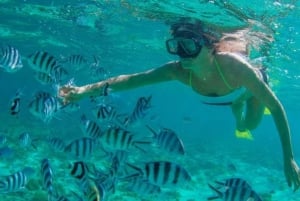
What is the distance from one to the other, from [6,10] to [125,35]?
9.58m

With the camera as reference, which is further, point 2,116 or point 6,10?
point 2,116

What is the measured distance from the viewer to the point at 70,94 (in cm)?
793

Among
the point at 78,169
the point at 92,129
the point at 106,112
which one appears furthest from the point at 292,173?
the point at 106,112

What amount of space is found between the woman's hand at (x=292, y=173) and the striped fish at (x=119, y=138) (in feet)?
8.06

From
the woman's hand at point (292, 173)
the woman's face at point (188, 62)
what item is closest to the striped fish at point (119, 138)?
the woman's face at point (188, 62)

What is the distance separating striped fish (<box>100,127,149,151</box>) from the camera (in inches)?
239

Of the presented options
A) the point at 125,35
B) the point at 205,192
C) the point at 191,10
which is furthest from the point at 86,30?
the point at 205,192

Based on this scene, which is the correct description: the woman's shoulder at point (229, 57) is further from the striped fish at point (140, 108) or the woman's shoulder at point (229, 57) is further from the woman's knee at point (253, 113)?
the woman's knee at point (253, 113)

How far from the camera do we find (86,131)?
755 centimetres

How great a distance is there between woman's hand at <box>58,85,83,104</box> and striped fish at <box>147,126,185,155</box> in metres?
2.01

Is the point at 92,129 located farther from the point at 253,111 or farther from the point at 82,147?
the point at 253,111

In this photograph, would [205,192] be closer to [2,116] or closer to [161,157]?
[161,157]

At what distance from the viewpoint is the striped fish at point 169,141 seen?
6.88 m

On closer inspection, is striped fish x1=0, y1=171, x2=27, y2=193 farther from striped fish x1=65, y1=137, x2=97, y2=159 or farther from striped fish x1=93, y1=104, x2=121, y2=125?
striped fish x1=93, y1=104, x2=121, y2=125
